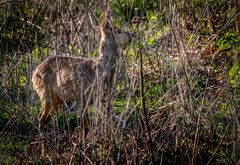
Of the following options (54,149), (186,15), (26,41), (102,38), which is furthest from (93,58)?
(186,15)

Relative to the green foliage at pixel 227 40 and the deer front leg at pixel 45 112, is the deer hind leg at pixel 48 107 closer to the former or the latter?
the deer front leg at pixel 45 112

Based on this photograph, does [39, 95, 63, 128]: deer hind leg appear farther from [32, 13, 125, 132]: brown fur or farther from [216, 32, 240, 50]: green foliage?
[216, 32, 240, 50]: green foliage

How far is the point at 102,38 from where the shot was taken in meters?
7.54

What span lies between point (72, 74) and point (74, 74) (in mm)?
86

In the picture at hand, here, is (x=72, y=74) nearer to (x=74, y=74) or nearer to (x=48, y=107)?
(x=74, y=74)

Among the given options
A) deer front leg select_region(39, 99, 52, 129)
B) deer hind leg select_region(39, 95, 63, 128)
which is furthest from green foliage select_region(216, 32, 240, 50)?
deer front leg select_region(39, 99, 52, 129)

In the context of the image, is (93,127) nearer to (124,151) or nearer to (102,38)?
(124,151)

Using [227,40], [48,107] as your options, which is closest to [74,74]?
[48,107]

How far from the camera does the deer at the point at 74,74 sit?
7379 mm

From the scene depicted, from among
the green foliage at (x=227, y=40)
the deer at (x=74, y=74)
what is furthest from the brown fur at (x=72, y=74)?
the green foliage at (x=227, y=40)

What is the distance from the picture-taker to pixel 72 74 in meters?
7.58

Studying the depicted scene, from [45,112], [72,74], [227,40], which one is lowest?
[45,112]

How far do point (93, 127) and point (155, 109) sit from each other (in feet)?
2.65

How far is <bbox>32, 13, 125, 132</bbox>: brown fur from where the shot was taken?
742cm
